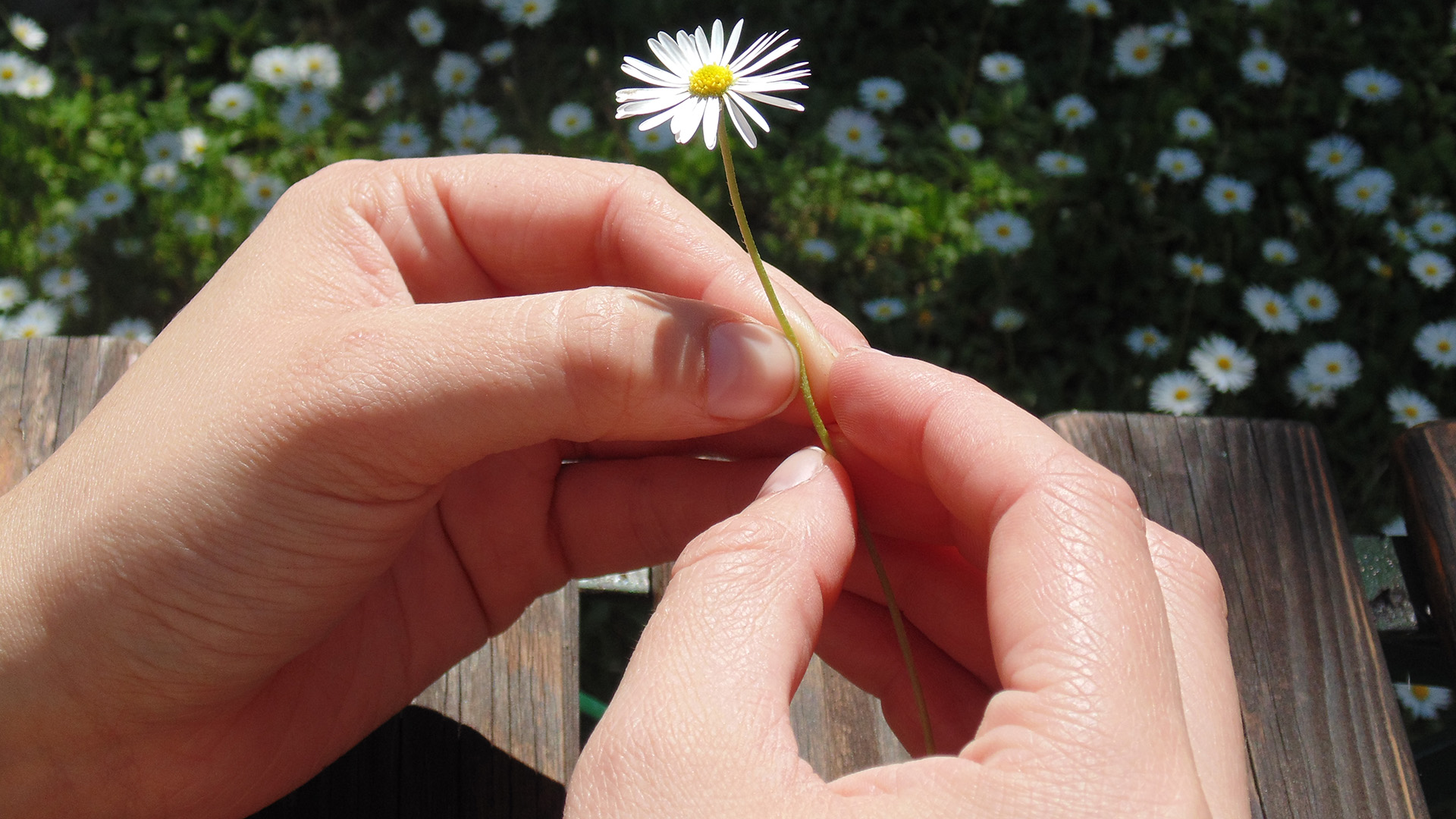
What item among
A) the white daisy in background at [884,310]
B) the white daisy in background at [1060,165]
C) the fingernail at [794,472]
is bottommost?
the fingernail at [794,472]

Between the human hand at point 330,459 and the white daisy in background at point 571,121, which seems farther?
the white daisy in background at point 571,121

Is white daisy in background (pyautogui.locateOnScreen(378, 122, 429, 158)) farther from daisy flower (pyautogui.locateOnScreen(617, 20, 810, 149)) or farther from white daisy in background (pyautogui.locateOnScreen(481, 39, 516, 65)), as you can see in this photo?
daisy flower (pyautogui.locateOnScreen(617, 20, 810, 149))

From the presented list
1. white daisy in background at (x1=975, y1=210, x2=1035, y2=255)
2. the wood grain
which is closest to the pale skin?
the wood grain

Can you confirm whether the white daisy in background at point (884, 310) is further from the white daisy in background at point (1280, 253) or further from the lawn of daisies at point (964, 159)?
the white daisy in background at point (1280, 253)

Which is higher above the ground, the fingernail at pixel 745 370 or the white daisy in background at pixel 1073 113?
the white daisy in background at pixel 1073 113

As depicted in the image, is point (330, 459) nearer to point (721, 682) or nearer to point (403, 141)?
point (721, 682)

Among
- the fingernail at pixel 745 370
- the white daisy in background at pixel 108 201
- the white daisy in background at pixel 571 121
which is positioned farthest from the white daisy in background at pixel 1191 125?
the white daisy in background at pixel 108 201

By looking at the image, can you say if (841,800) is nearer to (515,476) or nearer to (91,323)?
(515,476)
